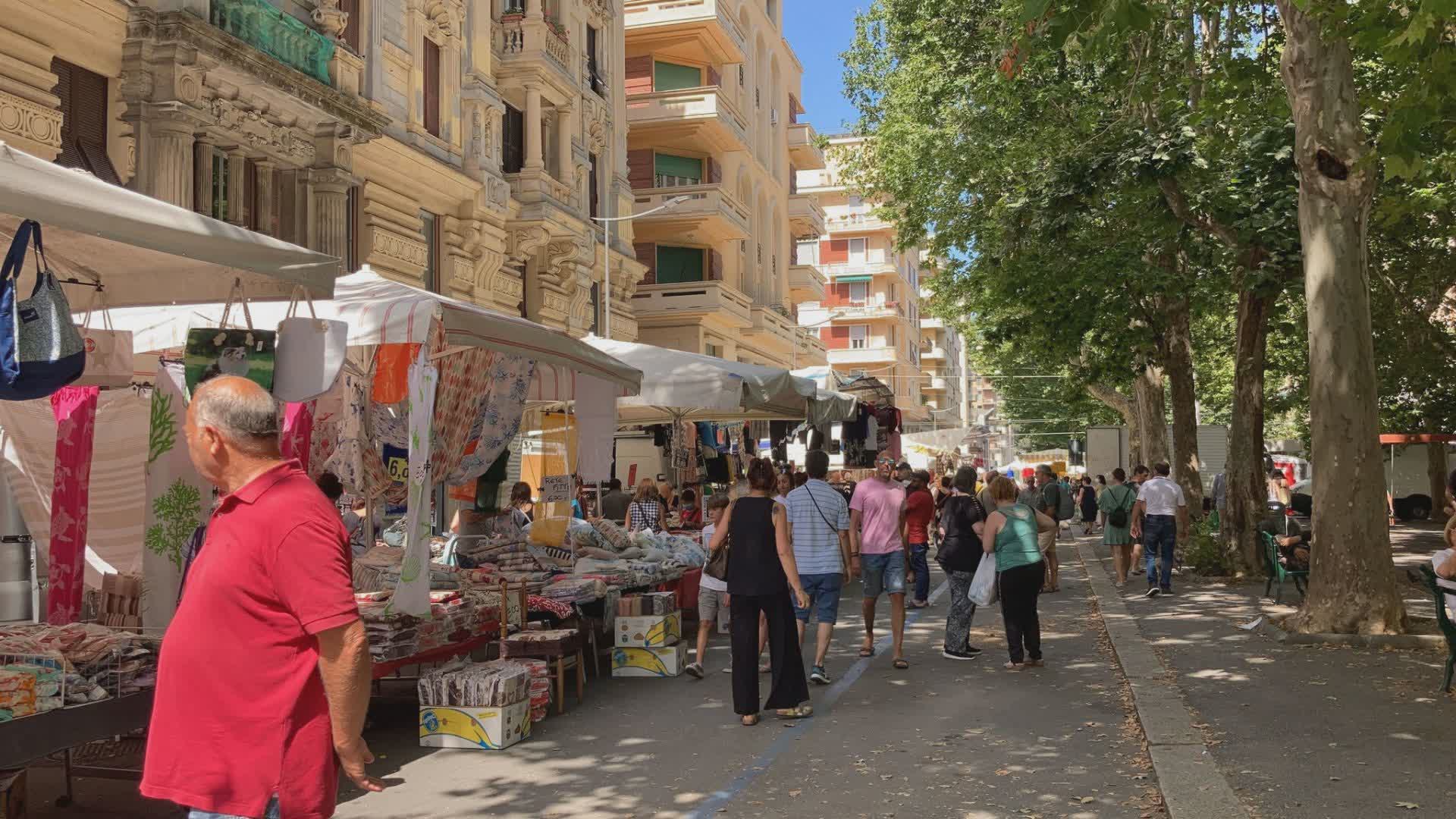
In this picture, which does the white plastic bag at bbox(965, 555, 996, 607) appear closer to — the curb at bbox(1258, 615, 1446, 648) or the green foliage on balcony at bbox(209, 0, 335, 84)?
the curb at bbox(1258, 615, 1446, 648)

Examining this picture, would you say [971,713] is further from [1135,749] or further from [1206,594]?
[1206,594]

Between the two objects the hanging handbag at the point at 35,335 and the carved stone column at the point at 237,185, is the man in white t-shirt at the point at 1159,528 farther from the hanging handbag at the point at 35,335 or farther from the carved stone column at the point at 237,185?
the hanging handbag at the point at 35,335

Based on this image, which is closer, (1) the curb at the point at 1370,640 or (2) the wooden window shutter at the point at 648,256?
(1) the curb at the point at 1370,640

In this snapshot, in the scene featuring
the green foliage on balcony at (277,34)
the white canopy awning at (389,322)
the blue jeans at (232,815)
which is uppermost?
the green foliage on balcony at (277,34)

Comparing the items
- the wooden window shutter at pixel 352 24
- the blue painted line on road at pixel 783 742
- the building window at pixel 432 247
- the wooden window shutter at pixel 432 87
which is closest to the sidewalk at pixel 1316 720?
the blue painted line on road at pixel 783 742

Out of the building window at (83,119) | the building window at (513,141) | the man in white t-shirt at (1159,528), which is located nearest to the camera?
the building window at (83,119)

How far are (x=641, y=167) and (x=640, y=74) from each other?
9.11 ft

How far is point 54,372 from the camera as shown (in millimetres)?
6414

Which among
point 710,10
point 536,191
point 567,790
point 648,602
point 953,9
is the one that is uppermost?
point 710,10

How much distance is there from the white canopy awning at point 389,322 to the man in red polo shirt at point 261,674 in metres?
5.42

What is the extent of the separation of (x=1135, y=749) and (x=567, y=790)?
134 inches

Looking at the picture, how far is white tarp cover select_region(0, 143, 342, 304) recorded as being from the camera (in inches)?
230

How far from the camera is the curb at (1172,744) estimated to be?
6.53 metres

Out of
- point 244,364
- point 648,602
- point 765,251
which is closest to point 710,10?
point 765,251
